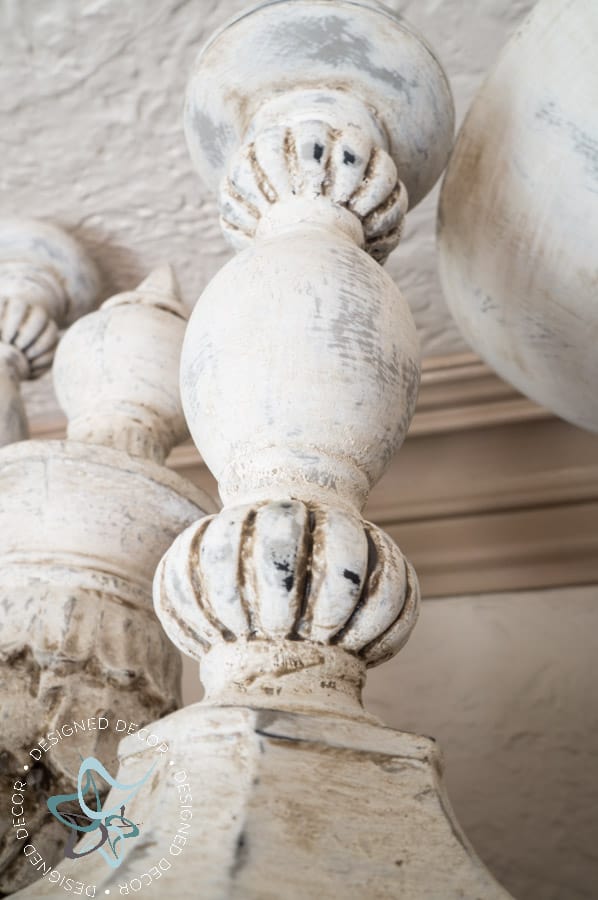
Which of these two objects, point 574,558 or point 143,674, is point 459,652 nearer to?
point 574,558

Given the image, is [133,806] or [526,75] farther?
[526,75]

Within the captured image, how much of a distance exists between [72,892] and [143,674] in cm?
26

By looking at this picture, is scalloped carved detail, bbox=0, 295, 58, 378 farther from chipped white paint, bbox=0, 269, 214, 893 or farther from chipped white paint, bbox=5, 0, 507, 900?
chipped white paint, bbox=5, 0, 507, 900

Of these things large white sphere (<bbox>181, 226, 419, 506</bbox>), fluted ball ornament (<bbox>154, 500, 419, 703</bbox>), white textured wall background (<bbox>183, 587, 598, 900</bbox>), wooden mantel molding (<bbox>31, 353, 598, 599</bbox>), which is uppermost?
large white sphere (<bbox>181, 226, 419, 506</bbox>)

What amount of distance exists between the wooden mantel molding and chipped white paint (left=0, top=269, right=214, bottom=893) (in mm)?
595

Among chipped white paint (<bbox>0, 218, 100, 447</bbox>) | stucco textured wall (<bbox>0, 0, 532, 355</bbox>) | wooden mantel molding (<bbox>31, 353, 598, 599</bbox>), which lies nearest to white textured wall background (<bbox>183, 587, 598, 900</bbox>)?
wooden mantel molding (<bbox>31, 353, 598, 599</bbox>)

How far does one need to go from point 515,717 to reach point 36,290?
80 centimetres

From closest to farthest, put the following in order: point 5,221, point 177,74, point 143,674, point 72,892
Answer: point 72,892 → point 143,674 → point 177,74 → point 5,221

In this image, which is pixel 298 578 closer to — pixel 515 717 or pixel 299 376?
pixel 299 376

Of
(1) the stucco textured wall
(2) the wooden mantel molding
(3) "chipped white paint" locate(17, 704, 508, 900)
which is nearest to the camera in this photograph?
(3) "chipped white paint" locate(17, 704, 508, 900)

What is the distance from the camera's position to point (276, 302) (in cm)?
44

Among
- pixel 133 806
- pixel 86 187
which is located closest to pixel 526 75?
pixel 133 806

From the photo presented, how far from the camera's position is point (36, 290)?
106 cm

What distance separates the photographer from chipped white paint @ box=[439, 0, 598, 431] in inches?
23.4
